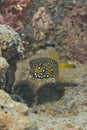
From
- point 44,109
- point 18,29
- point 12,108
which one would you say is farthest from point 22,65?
point 12,108

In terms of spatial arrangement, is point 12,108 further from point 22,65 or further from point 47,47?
point 47,47

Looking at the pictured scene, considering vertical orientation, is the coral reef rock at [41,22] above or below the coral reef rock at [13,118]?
below

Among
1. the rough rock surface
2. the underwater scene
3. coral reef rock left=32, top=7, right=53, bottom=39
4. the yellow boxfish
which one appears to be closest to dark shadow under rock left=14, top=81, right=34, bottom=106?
the underwater scene

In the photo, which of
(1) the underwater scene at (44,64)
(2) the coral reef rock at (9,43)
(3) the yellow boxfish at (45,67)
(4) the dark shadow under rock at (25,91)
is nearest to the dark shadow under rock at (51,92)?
(1) the underwater scene at (44,64)

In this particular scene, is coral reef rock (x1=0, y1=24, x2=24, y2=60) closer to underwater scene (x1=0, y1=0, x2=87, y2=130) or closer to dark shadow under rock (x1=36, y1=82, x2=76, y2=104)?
underwater scene (x1=0, y1=0, x2=87, y2=130)

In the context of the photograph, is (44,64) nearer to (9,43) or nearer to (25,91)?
(9,43)

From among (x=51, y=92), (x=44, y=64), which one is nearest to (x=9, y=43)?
(x=44, y=64)

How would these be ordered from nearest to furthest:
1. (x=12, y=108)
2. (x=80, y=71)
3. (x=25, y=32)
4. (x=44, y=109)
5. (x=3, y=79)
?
(x=12, y=108) → (x=3, y=79) → (x=44, y=109) → (x=80, y=71) → (x=25, y=32)

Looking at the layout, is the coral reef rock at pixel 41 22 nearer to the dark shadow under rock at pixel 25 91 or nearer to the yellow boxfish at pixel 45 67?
the dark shadow under rock at pixel 25 91
